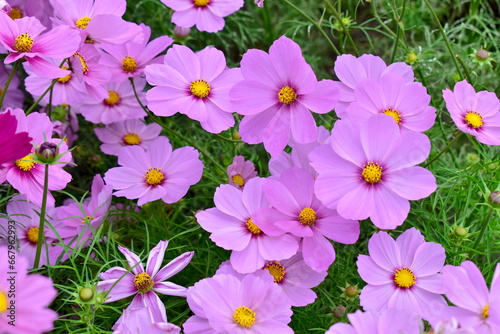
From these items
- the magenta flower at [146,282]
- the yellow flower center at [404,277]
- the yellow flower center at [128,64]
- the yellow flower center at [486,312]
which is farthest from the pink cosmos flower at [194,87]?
the yellow flower center at [486,312]

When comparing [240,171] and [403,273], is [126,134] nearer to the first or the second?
[240,171]

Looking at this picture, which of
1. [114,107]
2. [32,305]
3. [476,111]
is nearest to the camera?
[32,305]

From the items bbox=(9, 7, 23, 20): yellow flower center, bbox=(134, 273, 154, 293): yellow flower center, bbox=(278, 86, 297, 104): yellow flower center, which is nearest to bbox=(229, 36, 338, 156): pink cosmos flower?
bbox=(278, 86, 297, 104): yellow flower center

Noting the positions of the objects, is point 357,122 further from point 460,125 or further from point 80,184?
point 80,184

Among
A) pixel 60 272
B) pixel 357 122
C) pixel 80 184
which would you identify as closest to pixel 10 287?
pixel 60 272

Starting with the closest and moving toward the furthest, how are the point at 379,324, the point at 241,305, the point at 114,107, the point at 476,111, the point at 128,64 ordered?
1. the point at 379,324
2. the point at 241,305
3. the point at 476,111
4. the point at 128,64
5. the point at 114,107

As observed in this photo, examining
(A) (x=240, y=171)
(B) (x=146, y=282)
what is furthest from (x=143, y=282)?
(A) (x=240, y=171)

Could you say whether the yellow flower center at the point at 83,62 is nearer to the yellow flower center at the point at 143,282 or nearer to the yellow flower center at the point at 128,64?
the yellow flower center at the point at 128,64
